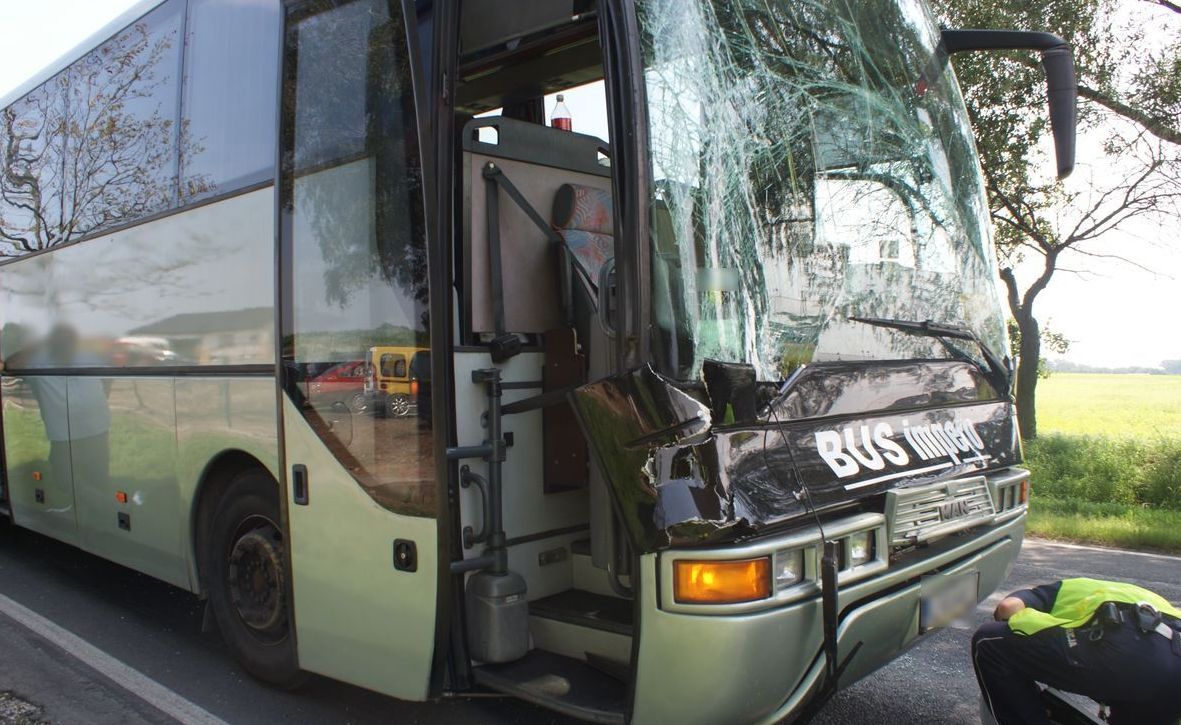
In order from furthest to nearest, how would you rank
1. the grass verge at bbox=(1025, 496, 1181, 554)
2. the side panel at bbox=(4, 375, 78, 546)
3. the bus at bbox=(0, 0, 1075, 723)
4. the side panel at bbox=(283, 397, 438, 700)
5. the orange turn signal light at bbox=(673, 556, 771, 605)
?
1. the grass verge at bbox=(1025, 496, 1181, 554)
2. the side panel at bbox=(4, 375, 78, 546)
3. the side panel at bbox=(283, 397, 438, 700)
4. the bus at bbox=(0, 0, 1075, 723)
5. the orange turn signal light at bbox=(673, 556, 771, 605)

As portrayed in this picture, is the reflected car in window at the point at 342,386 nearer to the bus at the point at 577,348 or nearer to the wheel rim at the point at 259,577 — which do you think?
the bus at the point at 577,348

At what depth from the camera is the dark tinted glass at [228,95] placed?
418cm

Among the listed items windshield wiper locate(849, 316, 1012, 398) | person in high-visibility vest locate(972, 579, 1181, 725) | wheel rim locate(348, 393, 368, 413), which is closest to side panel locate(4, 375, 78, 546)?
wheel rim locate(348, 393, 368, 413)

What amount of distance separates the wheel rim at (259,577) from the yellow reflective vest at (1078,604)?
3112mm

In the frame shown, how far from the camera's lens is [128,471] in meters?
5.20

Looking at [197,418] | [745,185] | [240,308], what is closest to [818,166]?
[745,185]

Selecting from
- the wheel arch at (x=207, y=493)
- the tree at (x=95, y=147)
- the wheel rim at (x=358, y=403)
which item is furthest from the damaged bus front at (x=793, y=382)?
the tree at (x=95, y=147)

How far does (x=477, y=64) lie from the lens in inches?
192

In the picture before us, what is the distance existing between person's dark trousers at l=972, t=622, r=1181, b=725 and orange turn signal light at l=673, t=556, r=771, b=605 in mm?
1075

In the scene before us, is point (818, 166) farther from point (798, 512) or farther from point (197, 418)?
point (197, 418)

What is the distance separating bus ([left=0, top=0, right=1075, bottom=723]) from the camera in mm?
2848

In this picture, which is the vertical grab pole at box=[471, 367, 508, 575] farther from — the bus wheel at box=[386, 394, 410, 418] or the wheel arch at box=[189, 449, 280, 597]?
the wheel arch at box=[189, 449, 280, 597]

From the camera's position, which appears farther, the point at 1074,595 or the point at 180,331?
the point at 180,331

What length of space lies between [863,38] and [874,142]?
1.50ft
